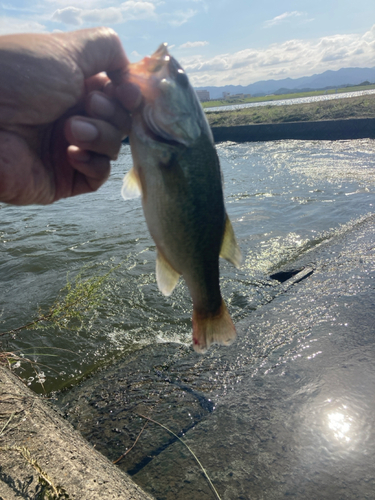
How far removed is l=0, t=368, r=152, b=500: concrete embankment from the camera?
7.39 feet

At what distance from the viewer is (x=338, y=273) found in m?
6.23

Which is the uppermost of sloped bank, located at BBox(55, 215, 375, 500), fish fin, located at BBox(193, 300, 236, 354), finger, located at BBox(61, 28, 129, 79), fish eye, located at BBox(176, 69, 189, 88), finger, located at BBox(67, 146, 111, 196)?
finger, located at BBox(61, 28, 129, 79)

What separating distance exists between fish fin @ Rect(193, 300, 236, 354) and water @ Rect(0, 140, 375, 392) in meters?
2.92

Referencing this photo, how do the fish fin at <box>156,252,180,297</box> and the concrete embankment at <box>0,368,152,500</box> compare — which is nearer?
the fish fin at <box>156,252,180,297</box>

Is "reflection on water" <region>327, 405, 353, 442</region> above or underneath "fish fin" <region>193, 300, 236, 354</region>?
underneath

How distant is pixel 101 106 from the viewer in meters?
1.95

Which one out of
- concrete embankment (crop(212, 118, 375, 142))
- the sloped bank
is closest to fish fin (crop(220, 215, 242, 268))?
the sloped bank

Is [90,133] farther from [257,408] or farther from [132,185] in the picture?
[257,408]

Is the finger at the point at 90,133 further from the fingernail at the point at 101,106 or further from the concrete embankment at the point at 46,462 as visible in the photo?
the concrete embankment at the point at 46,462

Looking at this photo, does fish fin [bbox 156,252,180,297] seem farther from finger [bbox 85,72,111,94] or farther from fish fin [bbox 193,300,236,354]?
finger [bbox 85,72,111,94]

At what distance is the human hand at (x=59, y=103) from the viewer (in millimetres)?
1889

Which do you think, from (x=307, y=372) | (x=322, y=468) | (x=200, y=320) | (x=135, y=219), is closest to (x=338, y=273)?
(x=307, y=372)

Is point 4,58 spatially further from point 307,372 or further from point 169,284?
point 307,372

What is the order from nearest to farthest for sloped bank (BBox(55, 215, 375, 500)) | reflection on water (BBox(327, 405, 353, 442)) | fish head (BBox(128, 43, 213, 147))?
fish head (BBox(128, 43, 213, 147)) → sloped bank (BBox(55, 215, 375, 500)) → reflection on water (BBox(327, 405, 353, 442))
